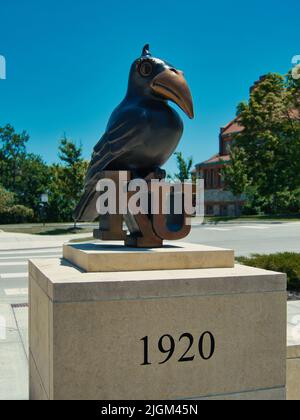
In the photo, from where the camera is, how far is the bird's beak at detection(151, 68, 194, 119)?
4.65m

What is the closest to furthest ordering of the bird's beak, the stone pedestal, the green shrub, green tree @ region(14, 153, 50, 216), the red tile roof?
the stone pedestal, the bird's beak, the green shrub, green tree @ region(14, 153, 50, 216), the red tile roof

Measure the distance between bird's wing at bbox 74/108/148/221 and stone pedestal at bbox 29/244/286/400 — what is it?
147 cm

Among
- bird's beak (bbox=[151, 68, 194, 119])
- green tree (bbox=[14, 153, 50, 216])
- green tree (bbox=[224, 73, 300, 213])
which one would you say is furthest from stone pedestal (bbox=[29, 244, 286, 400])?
green tree (bbox=[14, 153, 50, 216])

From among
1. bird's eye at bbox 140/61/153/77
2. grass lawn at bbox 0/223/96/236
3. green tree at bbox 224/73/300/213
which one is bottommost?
grass lawn at bbox 0/223/96/236

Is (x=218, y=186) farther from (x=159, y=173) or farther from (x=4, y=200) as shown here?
(x=159, y=173)

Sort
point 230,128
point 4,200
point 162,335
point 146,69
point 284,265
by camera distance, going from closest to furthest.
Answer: point 162,335
point 146,69
point 284,265
point 4,200
point 230,128

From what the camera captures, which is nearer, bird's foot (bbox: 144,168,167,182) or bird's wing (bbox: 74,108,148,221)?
bird's wing (bbox: 74,108,148,221)

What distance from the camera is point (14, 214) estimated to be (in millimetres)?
42625

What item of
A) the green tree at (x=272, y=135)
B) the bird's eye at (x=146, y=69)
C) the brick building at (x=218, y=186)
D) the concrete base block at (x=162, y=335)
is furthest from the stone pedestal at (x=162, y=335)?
the brick building at (x=218, y=186)

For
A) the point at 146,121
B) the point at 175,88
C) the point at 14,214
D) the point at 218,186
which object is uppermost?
the point at 218,186

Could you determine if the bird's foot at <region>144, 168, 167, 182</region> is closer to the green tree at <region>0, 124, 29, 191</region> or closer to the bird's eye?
the bird's eye

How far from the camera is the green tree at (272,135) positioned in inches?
1422

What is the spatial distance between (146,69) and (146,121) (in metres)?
0.60

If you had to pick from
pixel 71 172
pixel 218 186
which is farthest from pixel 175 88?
pixel 218 186
